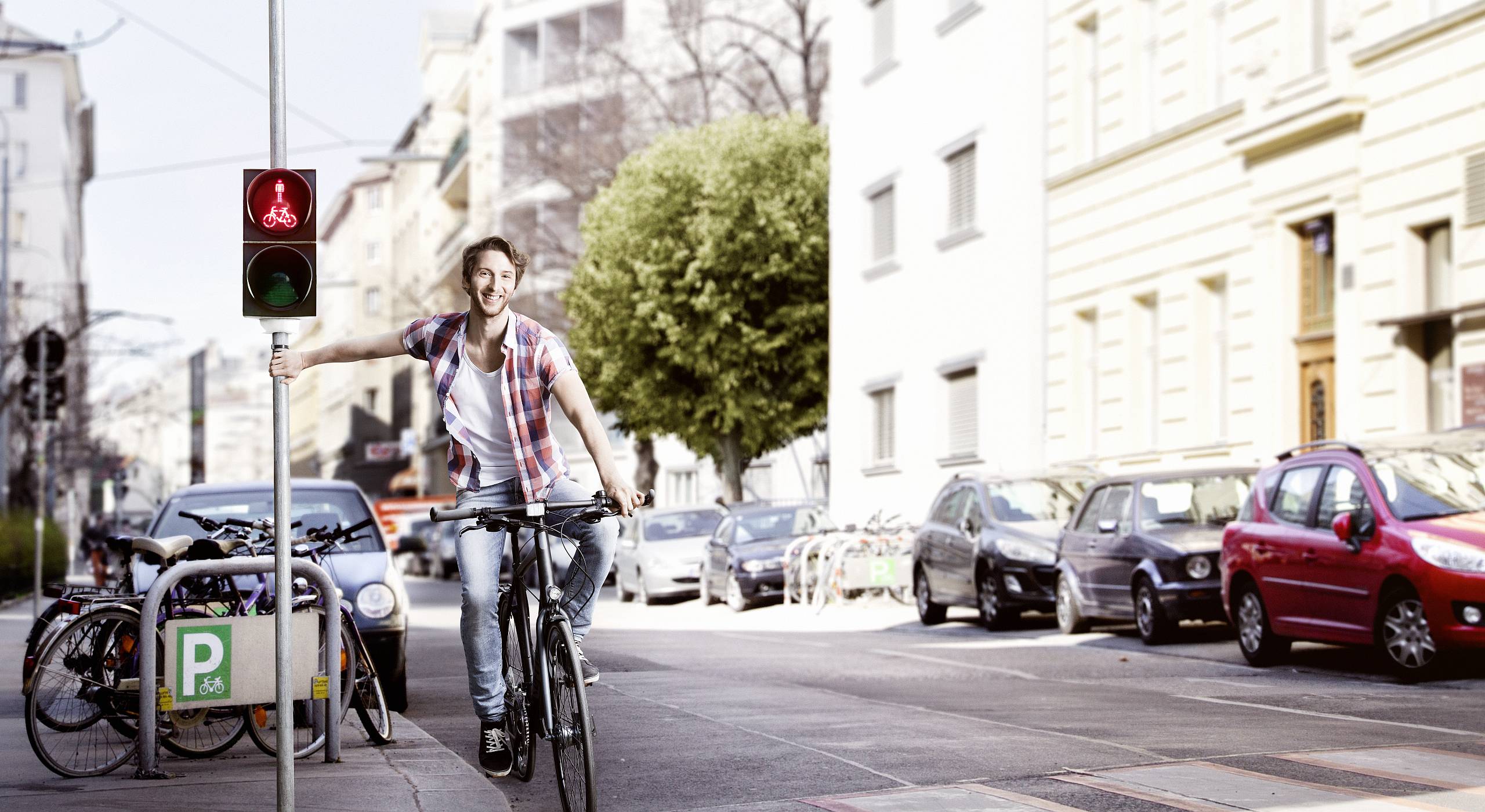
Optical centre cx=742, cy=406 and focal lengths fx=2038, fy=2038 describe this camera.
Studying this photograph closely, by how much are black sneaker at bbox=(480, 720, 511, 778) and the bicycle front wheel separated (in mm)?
816

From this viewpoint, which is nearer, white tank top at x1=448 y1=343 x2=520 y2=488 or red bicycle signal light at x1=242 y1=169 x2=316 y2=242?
red bicycle signal light at x1=242 y1=169 x2=316 y2=242

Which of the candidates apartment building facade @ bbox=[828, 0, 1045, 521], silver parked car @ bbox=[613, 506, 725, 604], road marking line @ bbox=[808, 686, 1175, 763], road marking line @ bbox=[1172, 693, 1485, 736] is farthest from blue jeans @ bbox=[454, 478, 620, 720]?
silver parked car @ bbox=[613, 506, 725, 604]

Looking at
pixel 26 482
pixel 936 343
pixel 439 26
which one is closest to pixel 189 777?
pixel 936 343

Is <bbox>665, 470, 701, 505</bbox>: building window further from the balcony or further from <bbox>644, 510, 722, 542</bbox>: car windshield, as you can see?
the balcony

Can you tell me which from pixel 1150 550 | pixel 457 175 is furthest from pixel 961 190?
pixel 457 175

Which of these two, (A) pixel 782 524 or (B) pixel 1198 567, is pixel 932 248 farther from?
(B) pixel 1198 567

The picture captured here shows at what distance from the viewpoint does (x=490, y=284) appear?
7598mm

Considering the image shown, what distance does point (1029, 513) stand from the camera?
21.9 m

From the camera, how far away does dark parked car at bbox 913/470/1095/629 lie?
20.8 meters

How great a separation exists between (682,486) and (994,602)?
35614 millimetres

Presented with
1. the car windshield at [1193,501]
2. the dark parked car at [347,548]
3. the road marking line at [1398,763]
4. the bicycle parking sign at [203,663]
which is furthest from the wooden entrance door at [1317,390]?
the bicycle parking sign at [203,663]

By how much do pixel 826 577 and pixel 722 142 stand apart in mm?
14174

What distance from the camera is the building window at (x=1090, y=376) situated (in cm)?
2800

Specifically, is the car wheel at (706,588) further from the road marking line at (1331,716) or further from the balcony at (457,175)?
the balcony at (457,175)
